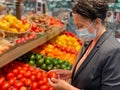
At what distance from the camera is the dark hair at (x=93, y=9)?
2361 millimetres

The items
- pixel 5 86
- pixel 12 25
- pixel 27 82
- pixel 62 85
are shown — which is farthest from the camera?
pixel 12 25

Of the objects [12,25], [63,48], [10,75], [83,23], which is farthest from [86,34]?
[63,48]

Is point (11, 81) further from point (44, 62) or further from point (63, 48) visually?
point (63, 48)

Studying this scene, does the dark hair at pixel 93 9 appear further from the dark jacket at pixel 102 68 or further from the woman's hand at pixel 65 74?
the woman's hand at pixel 65 74

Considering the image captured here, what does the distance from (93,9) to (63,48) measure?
3.01 m

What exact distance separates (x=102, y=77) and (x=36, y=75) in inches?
55.7

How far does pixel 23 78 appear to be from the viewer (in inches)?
133

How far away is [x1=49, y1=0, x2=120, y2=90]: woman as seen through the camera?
2221mm

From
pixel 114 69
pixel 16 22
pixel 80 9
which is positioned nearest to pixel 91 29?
pixel 80 9

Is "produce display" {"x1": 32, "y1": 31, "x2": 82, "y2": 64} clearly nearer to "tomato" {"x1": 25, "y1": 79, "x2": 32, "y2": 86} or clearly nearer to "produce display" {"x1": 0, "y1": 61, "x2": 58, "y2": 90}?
"produce display" {"x1": 0, "y1": 61, "x2": 58, "y2": 90}

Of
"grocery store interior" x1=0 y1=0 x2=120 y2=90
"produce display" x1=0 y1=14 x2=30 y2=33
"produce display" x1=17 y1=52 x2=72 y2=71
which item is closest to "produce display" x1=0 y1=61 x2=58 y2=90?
"grocery store interior" x1=0 y1=0 x2=120 y2=90

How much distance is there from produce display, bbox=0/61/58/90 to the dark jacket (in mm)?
845

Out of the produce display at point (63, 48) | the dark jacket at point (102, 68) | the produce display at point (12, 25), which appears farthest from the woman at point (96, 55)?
the produce display at point (63, 48)

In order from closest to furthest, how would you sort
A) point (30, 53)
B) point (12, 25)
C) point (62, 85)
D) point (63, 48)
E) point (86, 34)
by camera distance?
1. point (62, 85)
2. point (86, 34)
3. point (12, 25)
4. point (30, 53)
5. point (63, 48)
